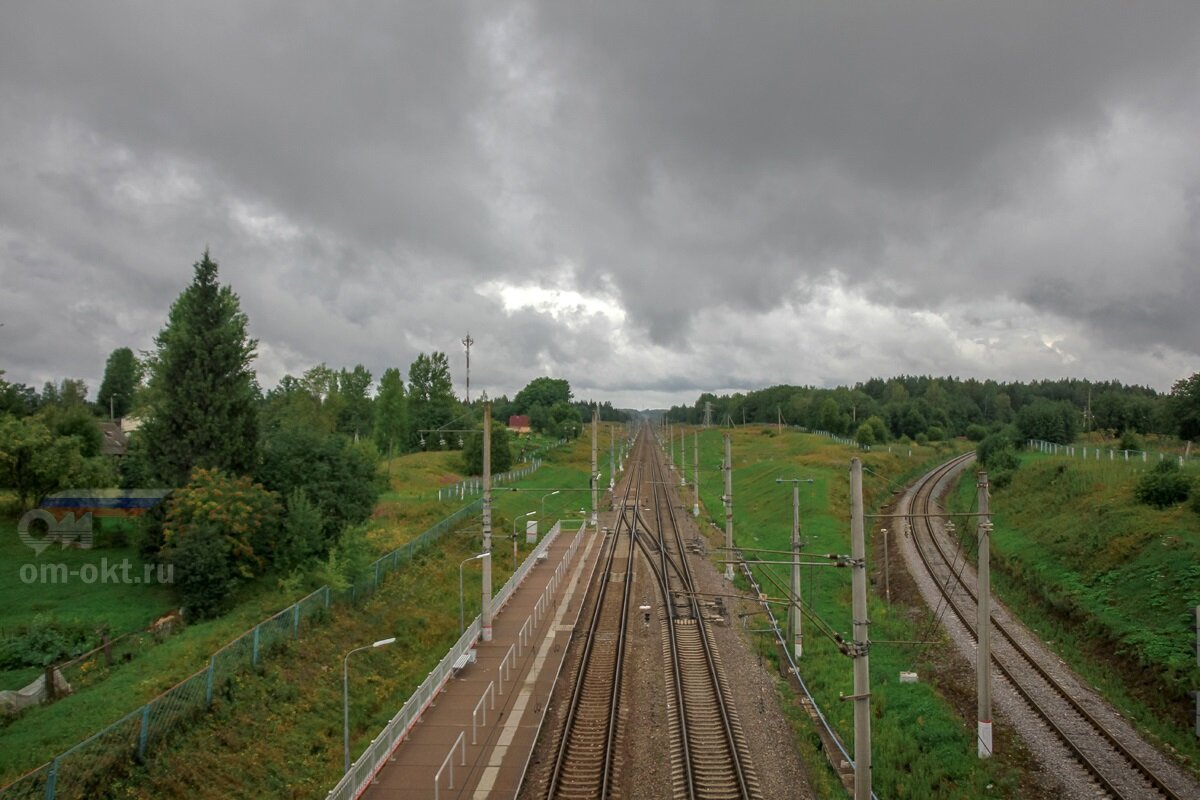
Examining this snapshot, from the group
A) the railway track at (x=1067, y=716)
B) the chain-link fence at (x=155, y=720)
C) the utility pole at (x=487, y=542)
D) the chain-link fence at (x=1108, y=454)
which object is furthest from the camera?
the chain-link fence at (x=1108, y=454)

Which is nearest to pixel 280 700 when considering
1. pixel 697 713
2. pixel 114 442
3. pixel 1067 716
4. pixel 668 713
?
pixel 668 713

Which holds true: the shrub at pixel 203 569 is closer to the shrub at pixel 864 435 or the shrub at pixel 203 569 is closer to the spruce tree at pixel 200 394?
the spruce tree at pixel 200 394

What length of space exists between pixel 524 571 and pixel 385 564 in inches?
352

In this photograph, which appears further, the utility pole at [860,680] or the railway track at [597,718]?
the railway track at [597,718]

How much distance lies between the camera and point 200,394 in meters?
29.5

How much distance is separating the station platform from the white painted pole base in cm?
1110

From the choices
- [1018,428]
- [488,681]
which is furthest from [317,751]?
[1018,428]

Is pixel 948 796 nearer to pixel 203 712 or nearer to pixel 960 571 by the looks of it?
pixel 203 712

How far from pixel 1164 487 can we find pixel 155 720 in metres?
37.0

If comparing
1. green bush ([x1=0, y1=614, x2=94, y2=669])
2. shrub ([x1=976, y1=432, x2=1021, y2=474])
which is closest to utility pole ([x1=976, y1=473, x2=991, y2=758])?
green bush ([x1=0, y1=614, x2=94, y2=669])

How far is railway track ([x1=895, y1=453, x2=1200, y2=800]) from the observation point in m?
15.4

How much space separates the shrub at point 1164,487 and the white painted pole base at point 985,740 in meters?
19.3

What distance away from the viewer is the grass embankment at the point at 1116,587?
19.3 m

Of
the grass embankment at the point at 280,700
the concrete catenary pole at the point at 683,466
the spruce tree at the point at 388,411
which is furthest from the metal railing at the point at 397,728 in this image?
the spruce tree at the point at 388,411
